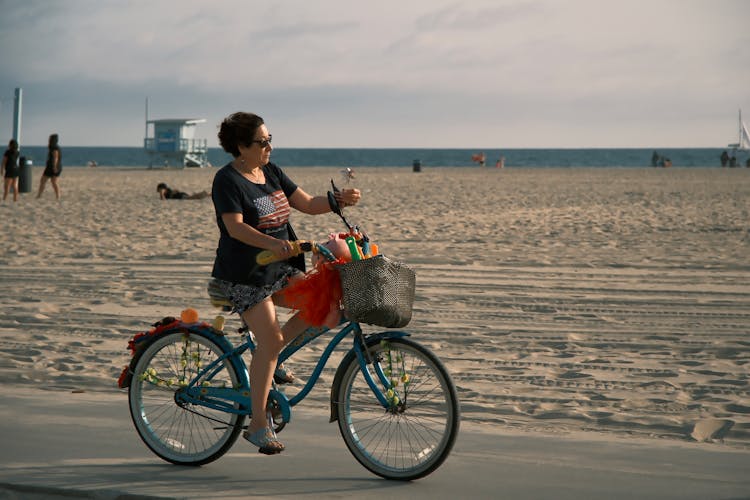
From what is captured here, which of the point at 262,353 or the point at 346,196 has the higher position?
the point at 346,196

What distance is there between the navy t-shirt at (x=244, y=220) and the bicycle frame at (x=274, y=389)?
1.03 feet

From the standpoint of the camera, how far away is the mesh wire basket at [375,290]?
165 inches

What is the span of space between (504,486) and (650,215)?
17432mm

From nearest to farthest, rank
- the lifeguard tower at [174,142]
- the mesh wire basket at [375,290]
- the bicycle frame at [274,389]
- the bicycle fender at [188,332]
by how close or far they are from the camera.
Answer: the mesh wire basket at [375,290], the bicycle frame at [274,389], the bicycle fender at [188,332], the lifeguard tower at [174,142]

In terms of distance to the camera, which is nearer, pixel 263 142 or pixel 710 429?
pixel 263 142

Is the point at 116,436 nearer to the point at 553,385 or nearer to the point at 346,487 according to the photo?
the point at 346,487

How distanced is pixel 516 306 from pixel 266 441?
5286mm

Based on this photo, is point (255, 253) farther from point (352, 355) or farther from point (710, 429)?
point (710, 429)

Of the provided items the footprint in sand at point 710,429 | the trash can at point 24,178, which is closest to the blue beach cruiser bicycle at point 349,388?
the footprint in sand at point 710,429

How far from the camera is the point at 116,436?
523 centimetres

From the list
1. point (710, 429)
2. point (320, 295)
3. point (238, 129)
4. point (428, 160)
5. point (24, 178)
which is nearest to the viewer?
point (320, 295)

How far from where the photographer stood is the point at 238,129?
446cm

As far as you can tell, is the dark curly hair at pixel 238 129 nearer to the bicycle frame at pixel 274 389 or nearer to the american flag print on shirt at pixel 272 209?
the american flag print on shirt at pixel 272 209

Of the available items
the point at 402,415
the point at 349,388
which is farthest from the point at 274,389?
the point at 402,415
